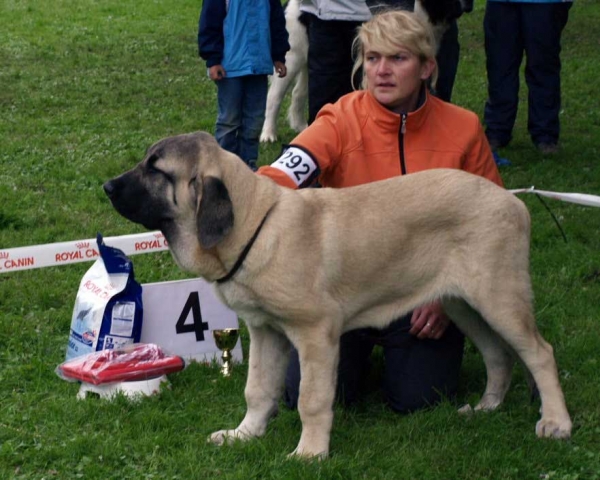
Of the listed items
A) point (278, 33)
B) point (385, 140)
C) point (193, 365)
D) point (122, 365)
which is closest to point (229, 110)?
point (278, 33)

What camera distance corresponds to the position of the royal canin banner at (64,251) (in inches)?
201

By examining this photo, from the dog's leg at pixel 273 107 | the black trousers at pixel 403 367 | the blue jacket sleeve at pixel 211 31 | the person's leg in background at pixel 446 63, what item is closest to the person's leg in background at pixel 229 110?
the blue jacket sleeve at pixel 211 31

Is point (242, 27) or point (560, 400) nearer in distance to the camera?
point (560, 400)

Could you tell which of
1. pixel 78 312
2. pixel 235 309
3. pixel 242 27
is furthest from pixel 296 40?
pixel 235 309

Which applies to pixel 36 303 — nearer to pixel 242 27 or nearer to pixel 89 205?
pixel 89 205

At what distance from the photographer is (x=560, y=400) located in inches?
158

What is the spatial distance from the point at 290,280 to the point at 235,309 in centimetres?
29

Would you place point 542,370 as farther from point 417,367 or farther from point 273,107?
point 273,107

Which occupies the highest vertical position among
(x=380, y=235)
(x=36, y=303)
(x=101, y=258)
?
(x=380, y=235)

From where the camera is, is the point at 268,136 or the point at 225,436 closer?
the point at 225,436

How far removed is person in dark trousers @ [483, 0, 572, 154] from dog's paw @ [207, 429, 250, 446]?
5.53m

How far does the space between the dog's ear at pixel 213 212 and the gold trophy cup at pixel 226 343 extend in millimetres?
1183

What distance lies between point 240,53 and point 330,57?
0.72m

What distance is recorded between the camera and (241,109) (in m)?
7.94
